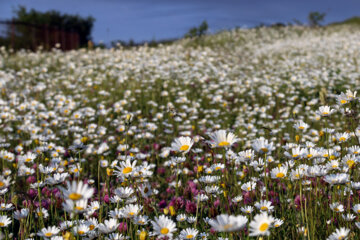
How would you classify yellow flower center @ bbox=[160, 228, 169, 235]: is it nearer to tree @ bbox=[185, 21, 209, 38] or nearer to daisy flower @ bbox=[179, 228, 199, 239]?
daisy flower @ bbox=[179, 228, 199, 239]

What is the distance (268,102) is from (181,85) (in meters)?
2.05

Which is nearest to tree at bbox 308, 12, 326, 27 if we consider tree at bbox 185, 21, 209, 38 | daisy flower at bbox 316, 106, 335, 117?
tree at bbox 185, 21, 209, 38

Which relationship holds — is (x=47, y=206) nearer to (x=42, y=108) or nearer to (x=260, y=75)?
(x=42, y=108)

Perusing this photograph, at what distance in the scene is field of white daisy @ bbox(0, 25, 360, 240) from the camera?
1.84m

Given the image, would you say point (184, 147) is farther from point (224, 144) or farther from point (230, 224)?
point (230, 224)

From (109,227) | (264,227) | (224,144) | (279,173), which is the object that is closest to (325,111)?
(279,173)

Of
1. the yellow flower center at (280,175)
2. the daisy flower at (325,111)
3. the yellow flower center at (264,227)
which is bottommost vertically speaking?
the yellow flower center at (280,175)

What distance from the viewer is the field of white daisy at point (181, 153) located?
184 centimetres

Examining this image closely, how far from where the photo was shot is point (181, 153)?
266 cm

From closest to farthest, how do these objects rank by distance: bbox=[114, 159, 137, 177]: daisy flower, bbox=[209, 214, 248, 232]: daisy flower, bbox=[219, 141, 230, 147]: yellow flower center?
bbox=[209, 214, 248, 232]: daisy flower < bbox=[219, 141, 230, 147]: yellow flower center < bbox=[114, 159, 137, 177]: daisy flower

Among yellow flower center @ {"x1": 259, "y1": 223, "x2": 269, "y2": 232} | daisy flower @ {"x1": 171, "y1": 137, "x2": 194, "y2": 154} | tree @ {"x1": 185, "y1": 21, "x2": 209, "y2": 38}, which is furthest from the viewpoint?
tree @ {"x1": 185, "y1": 21, "x2": 209, "y2": 38}

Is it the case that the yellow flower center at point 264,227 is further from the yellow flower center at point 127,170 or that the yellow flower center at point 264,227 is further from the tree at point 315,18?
the tree at point 315,18

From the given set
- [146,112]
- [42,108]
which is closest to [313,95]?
[146,112]

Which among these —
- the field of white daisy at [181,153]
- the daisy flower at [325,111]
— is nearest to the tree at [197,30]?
the field of white daisy at [181,153]
